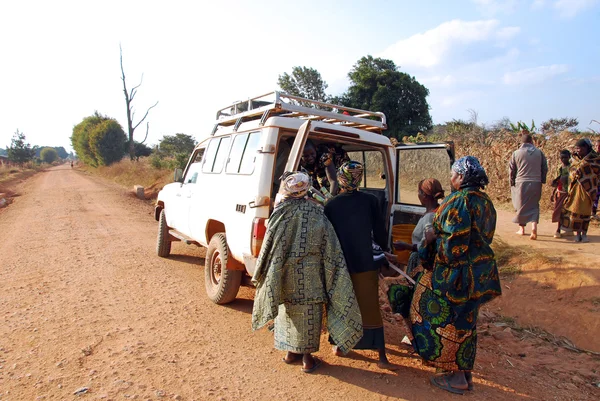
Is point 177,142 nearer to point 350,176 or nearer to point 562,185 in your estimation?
point 562,185

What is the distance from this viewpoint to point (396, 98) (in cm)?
2294

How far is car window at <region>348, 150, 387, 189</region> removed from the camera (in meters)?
5.18

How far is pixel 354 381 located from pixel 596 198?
5.57 meters

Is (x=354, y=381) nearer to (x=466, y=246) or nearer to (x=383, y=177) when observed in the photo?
(x=466, y=246)

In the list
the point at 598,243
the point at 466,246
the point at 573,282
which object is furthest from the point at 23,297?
the point at 598,243

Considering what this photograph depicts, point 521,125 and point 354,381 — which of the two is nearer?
point 354,381

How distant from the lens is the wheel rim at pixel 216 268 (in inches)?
187

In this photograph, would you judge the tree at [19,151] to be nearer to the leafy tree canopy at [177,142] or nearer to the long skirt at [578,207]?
the leafy tree canopy at [177,142]

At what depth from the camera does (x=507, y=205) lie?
35.9 feet

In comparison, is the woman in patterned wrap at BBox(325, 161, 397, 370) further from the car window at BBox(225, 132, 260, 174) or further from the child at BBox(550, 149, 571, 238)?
the child at BBox(550, 149, 571, 238)

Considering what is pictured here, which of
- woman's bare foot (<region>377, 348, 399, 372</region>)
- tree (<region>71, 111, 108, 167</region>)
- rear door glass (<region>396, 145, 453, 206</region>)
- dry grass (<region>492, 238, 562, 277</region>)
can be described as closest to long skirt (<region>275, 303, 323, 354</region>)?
woman's bare foot (<region>377, 348, 399, 372</region>)

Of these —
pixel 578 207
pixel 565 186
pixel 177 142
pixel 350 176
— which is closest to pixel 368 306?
pixel 350 176

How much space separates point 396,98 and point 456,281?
21506 millimetres

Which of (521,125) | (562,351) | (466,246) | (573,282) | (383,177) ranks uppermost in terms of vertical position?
(521,125)
